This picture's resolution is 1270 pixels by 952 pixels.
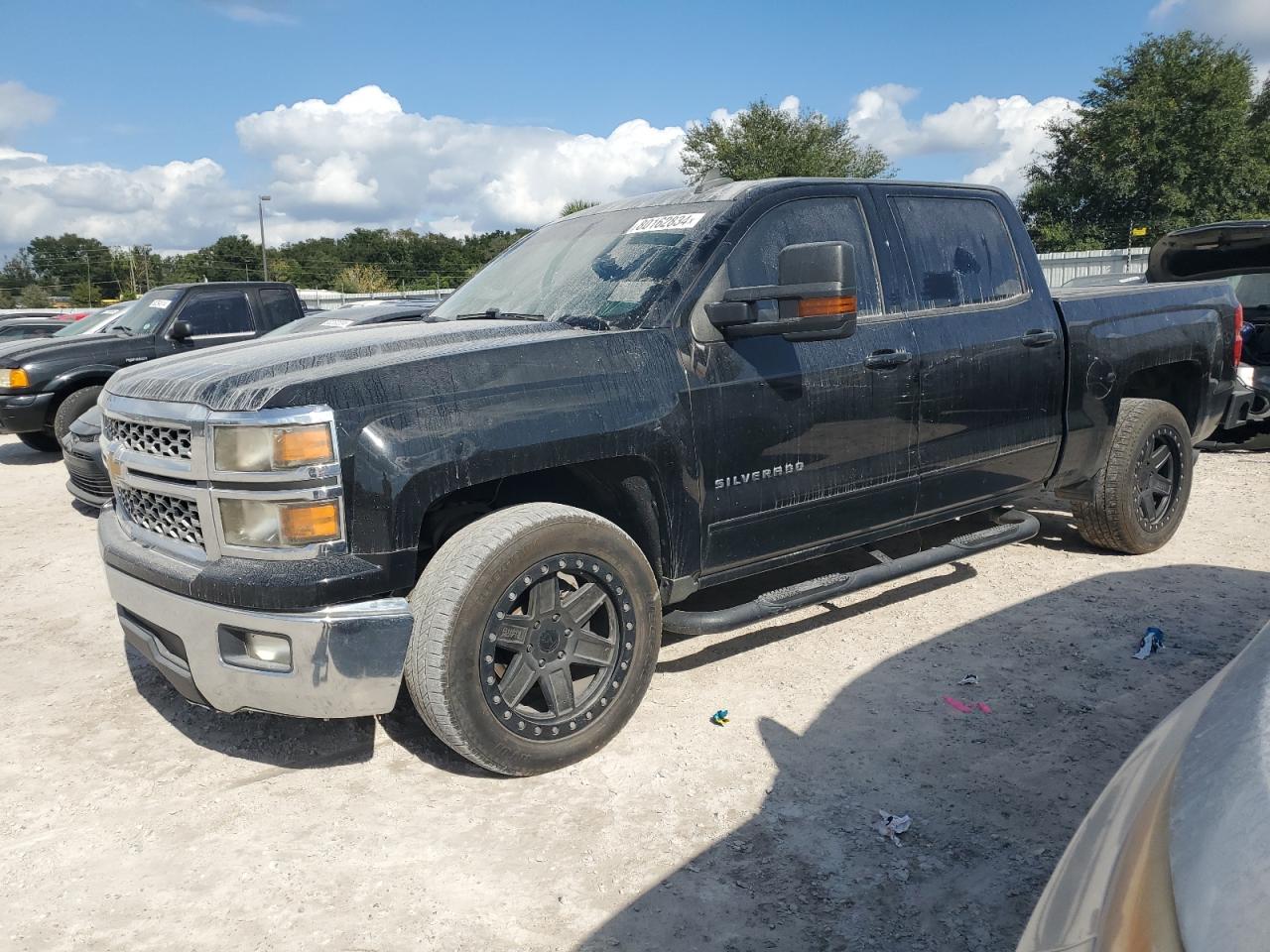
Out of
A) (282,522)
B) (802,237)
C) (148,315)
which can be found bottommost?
(282,522)

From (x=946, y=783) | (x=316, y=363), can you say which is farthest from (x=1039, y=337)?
(x=316, y=363)

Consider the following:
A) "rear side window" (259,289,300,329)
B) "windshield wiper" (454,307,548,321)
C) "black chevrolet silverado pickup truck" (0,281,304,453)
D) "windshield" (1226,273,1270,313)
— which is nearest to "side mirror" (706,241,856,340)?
"windshield wiper" (454,307,548,321)

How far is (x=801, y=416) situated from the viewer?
3730 mm

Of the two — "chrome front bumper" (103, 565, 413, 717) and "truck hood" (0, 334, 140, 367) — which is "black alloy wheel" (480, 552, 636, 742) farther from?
"truck hood" (0, 334, 140, 367)

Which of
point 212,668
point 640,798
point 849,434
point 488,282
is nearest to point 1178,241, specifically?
point 849,434

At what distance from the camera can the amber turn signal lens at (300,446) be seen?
2.78 m

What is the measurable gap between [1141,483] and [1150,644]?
1512 millimetres

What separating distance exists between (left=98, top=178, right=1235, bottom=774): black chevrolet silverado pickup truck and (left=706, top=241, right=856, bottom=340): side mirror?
1 cm

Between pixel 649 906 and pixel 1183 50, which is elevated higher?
pixel 1183 50

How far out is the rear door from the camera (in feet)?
13.8

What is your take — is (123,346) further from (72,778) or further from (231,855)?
(231,855)

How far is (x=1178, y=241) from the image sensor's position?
755 cm

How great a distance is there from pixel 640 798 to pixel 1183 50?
44628 millimetres

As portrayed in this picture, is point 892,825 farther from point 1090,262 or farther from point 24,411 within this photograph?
point 1090,262
